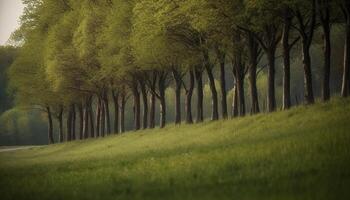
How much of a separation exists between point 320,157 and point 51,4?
1855 inches

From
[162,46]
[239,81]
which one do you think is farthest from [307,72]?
[162,46]

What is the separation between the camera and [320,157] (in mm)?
14625

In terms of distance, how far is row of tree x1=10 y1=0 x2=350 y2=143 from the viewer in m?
30.7

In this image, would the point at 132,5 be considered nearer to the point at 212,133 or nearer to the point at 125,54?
A: the point at 125,54

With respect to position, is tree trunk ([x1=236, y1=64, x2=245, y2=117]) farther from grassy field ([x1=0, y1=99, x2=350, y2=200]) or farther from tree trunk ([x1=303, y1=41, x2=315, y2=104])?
grassy field ([x1=0, y1=99, x2=350, y2=200])

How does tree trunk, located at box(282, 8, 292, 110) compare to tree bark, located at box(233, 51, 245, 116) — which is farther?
tree bark, located at box(233, 51, 245, 116)

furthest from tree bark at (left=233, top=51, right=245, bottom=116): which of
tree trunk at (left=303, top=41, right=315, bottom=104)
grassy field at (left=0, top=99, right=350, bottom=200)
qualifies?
grassy field at (left=0, top=99, right=350, bottom=200)

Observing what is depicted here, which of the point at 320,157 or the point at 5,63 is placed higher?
the point at 5,63

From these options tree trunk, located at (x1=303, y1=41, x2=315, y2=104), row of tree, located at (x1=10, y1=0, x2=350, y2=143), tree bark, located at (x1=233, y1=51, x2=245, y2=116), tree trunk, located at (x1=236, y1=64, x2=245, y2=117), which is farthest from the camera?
tree bark, located at (x1=233, y1=51, x2=245, y2=116)

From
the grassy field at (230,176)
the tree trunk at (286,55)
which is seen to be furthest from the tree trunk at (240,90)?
the grassy field at (230,176)

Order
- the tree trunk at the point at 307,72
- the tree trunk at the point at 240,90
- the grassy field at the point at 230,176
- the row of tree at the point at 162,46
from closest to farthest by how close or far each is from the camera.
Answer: the grassy field at the point at 230,176 → the tree trunk at the point at 307,72 → the row of tree at the point at 162,46 → the tree trunk at the point at 240,90

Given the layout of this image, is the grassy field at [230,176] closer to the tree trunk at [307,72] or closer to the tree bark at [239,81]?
the tree trunk at [307,72]

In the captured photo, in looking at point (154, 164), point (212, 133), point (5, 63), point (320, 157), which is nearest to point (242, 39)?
point (212, 133)

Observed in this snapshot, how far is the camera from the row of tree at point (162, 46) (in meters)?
30.7
